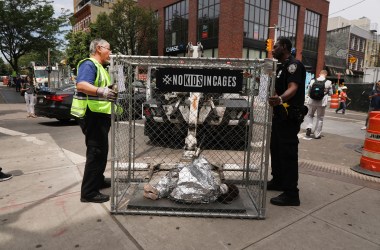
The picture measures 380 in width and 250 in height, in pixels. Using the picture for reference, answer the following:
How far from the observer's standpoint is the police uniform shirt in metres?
3.40

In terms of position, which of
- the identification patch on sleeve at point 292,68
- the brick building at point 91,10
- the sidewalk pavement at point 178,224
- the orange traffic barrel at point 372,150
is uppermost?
the brick building at point 91,10

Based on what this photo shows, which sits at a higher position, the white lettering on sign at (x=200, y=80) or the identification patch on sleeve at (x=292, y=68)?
the identification patch on sleeve at (x=292, y=68)

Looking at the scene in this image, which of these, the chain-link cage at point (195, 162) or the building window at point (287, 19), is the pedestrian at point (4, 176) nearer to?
the chain-link cage at point (195, 162)

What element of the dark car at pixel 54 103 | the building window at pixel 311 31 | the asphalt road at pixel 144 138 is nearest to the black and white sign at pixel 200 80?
the asphalt road at pixel 144 138

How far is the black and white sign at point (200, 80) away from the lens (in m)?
3.21

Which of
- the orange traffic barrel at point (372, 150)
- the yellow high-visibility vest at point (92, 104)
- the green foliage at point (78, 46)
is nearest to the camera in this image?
the yellow high-visibility vest at point (92, 104)

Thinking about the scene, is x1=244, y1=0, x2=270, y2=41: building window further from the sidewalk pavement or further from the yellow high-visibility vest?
the yellow high-visibility vest

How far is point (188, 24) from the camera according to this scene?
29.5 m

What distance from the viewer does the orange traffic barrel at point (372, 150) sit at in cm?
501

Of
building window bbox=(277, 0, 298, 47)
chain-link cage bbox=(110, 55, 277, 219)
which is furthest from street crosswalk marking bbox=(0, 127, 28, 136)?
building window bbox=(277, 0, 298, 47)

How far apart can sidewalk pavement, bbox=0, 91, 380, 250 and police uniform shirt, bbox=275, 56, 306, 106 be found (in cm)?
134

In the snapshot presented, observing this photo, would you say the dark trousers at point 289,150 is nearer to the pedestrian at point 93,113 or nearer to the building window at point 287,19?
the pedestrian at point 93,113

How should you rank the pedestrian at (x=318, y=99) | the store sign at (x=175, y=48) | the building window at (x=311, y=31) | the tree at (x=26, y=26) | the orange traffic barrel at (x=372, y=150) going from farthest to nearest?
the building window at (x=311, y=31) < the store sign at (x=175, y=48) < the tree at (x=26, y=26) < the pedestrian at (x=318, y=99) < the orange traffic barrel at (x=372, y=150)

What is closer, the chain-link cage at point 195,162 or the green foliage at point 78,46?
the chain-link cage at point 195,162
